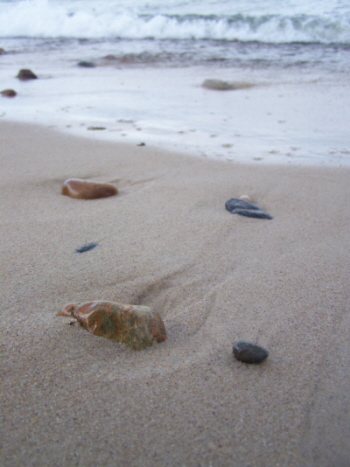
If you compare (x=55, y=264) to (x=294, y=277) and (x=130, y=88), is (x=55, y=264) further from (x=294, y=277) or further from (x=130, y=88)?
(x=130, y=88)

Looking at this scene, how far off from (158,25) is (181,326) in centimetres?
1231

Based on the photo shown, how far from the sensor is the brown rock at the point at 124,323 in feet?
4.53

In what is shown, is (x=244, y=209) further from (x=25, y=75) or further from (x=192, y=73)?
(x=25, y=75)

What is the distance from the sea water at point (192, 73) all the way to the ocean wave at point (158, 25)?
0.03m

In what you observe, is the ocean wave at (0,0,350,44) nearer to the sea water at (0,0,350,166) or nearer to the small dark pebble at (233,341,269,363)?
the sea water at (0,0,350,166)

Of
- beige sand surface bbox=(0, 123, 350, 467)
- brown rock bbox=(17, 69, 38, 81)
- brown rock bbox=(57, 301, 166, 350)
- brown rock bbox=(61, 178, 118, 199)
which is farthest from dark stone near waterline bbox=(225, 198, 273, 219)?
brown rock bbox=(17, 69, 38, 81)

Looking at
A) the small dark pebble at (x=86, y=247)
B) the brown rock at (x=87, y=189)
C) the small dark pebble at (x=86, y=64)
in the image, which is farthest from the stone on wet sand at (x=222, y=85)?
the small dark pebble at (x=86, y=247)

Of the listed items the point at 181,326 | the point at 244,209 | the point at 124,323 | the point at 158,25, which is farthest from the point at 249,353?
the point at 158,25

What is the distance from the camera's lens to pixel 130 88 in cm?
583

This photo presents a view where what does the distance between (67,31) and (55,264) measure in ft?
43.5

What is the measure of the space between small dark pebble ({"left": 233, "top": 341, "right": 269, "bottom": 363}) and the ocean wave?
9.74 metres

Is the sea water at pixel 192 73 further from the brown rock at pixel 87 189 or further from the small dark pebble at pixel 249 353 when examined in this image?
the small dark pebble at pixel 249 353

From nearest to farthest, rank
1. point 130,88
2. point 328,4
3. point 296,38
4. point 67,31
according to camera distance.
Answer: point 130,88 → point 296,38 → point 328,4 → point 67,31

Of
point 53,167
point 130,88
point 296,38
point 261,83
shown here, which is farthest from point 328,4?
point 53,167
